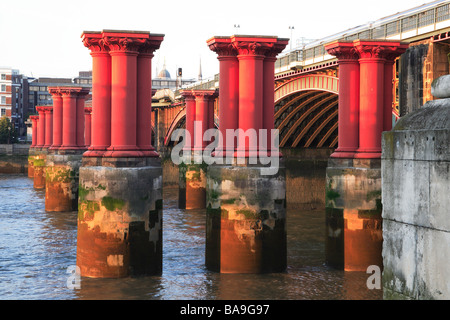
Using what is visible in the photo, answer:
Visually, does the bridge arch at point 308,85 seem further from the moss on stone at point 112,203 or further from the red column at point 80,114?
the moss on stone at point 112,203

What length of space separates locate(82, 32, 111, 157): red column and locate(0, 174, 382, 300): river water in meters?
3.51

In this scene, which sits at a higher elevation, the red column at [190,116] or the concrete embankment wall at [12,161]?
the red column at [190,116]

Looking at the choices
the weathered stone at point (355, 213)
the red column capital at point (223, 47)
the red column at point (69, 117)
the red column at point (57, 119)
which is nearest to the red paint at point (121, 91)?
the red column capital at point (223, 47)

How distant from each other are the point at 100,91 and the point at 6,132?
86536 millimetres

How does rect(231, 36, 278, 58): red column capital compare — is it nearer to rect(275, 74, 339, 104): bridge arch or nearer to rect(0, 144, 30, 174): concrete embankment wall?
rect(275, 74, 339, 104): bridge arch

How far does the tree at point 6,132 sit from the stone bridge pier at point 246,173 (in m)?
84.1

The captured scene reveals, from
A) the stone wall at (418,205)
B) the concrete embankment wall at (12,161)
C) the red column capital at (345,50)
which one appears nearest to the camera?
the stone wall at (418,205)

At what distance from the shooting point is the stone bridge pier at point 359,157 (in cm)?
1656

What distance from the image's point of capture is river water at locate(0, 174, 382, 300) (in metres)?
14.7

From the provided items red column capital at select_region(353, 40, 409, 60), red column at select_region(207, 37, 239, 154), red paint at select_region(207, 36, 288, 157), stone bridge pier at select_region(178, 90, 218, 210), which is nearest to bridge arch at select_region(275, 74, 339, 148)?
stone bridge pier at select_region(178, 90, 218, 210)

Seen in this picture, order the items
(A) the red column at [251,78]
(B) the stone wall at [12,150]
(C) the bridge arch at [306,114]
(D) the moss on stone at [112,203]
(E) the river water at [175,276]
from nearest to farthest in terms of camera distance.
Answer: (E) the river water at [175,276] → (D) the moss on stone at [112,203] → (A) the red column at [251,78] → (C) the bridge arch at [306,114] → (B) the stone wall at [12,150]

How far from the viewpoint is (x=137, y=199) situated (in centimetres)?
1518

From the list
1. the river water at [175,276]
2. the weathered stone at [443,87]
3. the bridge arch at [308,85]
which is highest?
the bridge arch at [308,85]
